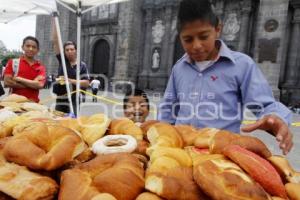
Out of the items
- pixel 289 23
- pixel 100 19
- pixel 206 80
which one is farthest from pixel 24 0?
pixel 100 19

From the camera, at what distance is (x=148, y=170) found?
83 centimetres

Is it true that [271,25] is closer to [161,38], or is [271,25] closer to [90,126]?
[161,38]

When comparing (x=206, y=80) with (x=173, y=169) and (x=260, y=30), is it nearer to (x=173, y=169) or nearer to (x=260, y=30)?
(x=173, y=169)

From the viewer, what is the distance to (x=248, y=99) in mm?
1731

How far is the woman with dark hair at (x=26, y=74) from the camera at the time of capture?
3902 millimetres

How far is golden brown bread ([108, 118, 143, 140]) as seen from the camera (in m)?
1.14

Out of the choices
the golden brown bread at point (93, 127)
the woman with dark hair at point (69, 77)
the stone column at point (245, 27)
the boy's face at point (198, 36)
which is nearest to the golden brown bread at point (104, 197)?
the golden brown bread at point (93, 127)

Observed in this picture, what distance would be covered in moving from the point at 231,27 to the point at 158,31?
5329 mm

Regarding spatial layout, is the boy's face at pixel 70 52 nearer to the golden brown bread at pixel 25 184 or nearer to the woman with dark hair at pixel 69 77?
the woman with dark hair at pixel 69 77

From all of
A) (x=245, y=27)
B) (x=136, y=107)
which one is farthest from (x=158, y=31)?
(x=136, y=107)

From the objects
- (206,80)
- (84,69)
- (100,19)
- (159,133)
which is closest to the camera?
(159,133)

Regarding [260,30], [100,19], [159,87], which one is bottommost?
[159,87]

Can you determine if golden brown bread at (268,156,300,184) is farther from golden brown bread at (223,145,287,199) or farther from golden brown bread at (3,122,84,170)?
golden brown bread at (3,122,84,170)

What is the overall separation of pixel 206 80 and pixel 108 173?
1.25 meters
